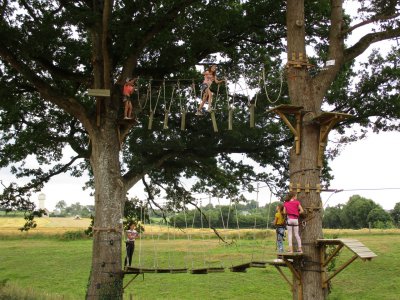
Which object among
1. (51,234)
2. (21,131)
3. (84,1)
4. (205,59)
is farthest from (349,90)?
(51,234)

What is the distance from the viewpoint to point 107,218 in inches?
516

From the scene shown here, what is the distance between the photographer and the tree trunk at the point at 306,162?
9289 mm

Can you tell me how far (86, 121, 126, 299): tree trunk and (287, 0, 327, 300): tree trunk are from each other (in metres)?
5.12

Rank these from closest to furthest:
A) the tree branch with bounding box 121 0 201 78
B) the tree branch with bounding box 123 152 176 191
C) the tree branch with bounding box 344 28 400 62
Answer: the tree branch with bounding box 344 28 400 62 → the tree branch with bounding box 121 0 201 78 → the tree branch with bounding box 123 152 176 191

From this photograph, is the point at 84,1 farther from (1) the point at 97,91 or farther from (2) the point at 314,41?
(2) the point at 314,41

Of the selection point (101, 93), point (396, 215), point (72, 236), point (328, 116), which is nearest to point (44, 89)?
point (101, 93)

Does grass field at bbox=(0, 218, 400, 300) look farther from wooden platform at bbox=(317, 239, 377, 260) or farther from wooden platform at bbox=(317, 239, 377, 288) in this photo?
wooden platform at bbox=(317, 239, 377, 260)

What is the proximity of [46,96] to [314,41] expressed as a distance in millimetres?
8132

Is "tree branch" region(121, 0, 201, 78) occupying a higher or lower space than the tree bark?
higher

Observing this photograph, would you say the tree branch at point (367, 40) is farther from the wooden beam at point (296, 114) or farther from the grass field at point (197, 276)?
the grass field at point (197, 276)

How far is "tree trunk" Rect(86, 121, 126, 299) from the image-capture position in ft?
41.3

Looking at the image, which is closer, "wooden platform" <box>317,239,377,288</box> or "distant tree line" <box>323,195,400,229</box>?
"wooden platform" <box>317,239,377,288</box>

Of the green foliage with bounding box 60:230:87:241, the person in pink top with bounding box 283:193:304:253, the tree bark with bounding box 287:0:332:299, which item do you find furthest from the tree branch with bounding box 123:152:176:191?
the green foliage with bounding box 60:230:87:241

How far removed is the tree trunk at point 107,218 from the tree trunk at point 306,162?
512 centimetres
